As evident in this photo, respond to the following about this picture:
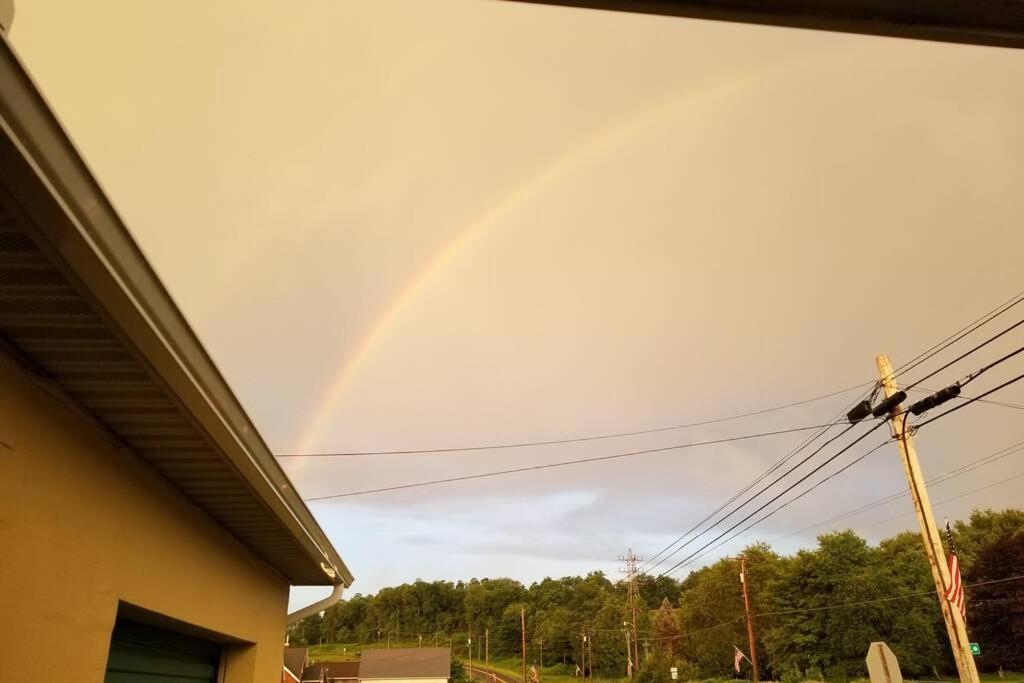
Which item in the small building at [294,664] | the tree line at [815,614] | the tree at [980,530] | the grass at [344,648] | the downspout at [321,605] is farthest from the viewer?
the grass at [344,648]

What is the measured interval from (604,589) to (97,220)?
11401 centimetres

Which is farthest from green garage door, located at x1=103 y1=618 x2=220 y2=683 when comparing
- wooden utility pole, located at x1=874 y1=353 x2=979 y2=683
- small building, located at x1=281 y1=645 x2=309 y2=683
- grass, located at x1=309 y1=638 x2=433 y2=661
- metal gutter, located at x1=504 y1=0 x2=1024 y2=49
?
grass, located at x1=309 y1=638 x2=433 y2=661

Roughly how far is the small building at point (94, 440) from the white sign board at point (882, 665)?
323 inches

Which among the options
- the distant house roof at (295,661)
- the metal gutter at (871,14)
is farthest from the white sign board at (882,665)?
the distant house roof at (295,661)

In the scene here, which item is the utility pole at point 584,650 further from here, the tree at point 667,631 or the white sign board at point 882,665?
the white sign board at point 882,665

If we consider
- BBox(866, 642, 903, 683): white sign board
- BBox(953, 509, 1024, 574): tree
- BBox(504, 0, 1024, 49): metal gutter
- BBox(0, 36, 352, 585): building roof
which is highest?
BBox(953, 509, 1024, 574): tree

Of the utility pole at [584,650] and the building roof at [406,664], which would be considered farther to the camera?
the utility pole at [584,650]

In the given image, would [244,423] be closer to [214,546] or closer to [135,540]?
[135,540]

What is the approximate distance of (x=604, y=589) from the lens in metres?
108

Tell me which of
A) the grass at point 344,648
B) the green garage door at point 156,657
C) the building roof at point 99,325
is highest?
the grass at point 344,648

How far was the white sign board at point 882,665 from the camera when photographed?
897 cm

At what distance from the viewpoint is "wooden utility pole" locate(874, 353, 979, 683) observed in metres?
11.2

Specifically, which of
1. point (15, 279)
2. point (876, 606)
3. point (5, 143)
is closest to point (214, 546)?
point (15, 279)

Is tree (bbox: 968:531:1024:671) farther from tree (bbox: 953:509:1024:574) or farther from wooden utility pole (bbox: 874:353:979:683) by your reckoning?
wooden utility pole (bbox: 874:353:979:683)
